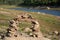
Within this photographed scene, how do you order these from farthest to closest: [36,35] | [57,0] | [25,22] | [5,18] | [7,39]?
[57,0], [5,18], [25,22], [36,35], [7,39]

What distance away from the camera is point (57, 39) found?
35938 mm

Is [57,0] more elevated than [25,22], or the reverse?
[25,22]

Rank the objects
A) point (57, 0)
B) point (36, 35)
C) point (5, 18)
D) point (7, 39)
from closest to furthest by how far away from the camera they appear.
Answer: point (7, 39), point (36, 35), point (5, 18), point (57, 0)

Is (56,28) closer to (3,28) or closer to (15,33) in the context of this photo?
(3,28)

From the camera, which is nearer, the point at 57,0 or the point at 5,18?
the point at 5,18

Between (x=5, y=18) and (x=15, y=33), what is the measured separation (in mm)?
14631

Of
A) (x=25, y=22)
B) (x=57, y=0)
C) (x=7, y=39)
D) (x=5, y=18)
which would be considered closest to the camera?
(x=7, y=39)

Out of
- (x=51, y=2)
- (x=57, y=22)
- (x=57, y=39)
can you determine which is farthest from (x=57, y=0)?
(x=57, y=39)

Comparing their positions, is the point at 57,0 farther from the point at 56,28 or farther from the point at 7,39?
the point at 7,39

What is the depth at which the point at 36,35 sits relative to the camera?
34594 millimetres

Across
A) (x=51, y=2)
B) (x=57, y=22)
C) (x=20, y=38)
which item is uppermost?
(x=20, y=38)

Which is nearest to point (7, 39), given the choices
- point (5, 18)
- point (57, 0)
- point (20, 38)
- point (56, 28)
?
point (20, 38)

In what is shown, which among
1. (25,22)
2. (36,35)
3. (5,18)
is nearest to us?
(36,35)

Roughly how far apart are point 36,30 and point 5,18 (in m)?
13.3
